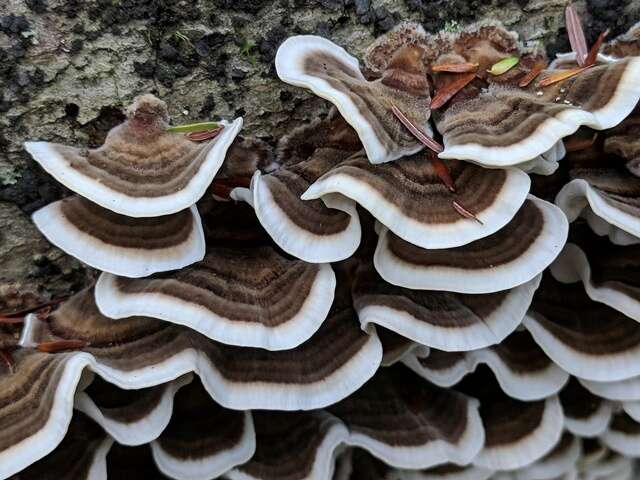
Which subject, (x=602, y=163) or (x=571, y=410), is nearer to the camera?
(x=602, y=163)

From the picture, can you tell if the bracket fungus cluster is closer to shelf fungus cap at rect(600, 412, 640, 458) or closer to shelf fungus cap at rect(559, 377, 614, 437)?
shelf fungus cap at rect(559, 377, 614, 437)

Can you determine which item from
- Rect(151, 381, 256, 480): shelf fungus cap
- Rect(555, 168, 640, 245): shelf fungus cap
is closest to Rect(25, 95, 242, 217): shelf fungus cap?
Rect(151, 381, 256, 480): shelf fungus cap

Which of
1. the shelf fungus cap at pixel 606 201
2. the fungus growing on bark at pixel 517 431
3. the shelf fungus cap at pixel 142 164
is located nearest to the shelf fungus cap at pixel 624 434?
the fungus growing on bark at pixel 517 431

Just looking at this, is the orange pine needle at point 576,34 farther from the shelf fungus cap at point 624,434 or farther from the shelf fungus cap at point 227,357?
the shelf fungus cap at point 624,434

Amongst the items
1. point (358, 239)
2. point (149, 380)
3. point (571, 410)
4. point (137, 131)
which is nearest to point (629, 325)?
point (571, 410)

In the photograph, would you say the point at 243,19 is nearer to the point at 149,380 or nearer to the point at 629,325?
the point at 149,380

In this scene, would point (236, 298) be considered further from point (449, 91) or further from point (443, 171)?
point (449, 91)
